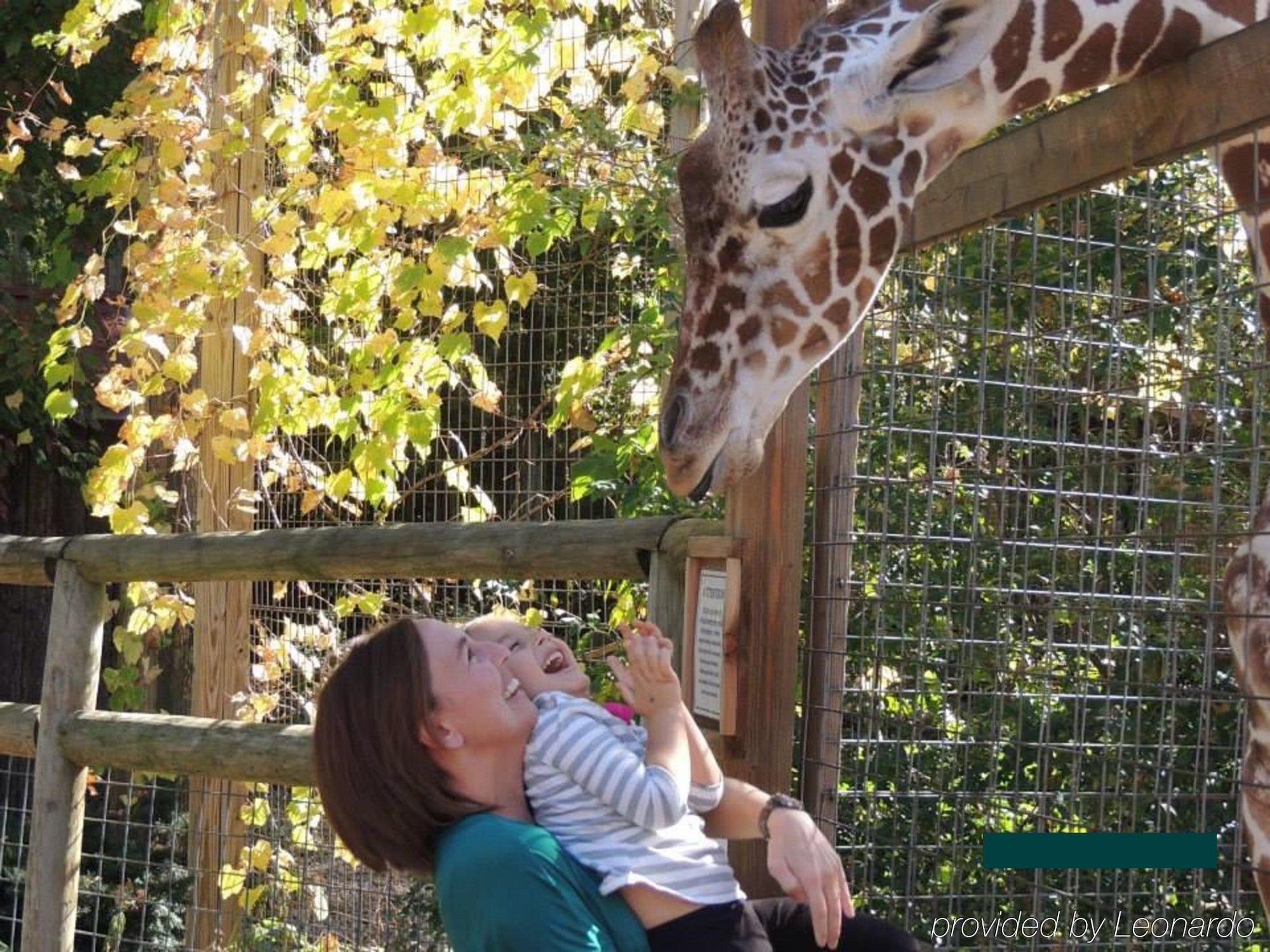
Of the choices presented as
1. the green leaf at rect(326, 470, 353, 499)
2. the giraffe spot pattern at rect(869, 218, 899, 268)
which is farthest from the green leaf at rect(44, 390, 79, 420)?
the giraffe spot pattern at rect(869, 218, 899, 268)

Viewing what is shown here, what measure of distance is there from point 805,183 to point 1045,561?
186 centimetres

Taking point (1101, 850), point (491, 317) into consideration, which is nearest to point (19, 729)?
point (491, 317)

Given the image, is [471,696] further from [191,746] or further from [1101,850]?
[191,746]

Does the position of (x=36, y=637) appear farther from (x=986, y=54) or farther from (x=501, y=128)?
(x=986, y=54)

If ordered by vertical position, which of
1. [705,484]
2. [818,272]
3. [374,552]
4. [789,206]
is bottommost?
[374,552]

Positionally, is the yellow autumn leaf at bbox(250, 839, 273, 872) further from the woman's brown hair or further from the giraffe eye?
the giraffe eye

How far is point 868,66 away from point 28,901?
293 centimetres

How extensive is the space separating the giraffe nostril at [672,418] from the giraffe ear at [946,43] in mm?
632

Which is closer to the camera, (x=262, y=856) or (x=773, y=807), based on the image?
(x=773, y=807)

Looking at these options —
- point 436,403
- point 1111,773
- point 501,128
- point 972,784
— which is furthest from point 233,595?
point 1111,773

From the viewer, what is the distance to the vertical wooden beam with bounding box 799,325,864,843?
8.96 feet

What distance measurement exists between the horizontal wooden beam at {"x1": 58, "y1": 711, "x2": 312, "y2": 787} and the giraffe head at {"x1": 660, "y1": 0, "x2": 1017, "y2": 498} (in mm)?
1289

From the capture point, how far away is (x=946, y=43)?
8.54 ft

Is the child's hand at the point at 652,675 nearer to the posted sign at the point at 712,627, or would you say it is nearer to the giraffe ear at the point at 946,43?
the posted sign at the point at 712,627
